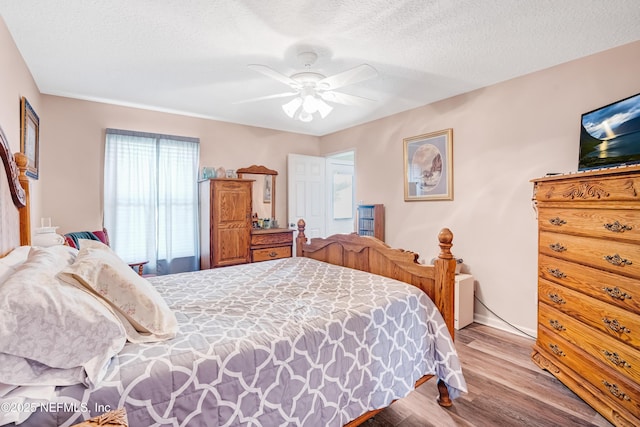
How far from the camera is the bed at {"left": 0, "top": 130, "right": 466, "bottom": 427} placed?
40.3 inches

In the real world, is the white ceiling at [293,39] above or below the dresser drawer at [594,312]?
above

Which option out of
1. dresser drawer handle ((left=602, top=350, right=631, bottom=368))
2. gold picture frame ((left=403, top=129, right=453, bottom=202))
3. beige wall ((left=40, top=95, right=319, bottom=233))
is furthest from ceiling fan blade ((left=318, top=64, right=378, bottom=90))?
beige wall ((left=40, top=95, right=319, bottom=233))

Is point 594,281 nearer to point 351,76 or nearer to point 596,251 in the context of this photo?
point 596,251

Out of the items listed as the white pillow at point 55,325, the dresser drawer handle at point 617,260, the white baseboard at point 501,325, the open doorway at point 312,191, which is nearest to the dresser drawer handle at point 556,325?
the dresser drawer handle at point 617,260

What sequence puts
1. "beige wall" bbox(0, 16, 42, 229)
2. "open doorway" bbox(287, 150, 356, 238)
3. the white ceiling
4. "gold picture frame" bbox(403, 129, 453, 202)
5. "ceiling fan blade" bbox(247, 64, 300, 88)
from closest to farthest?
the white ceiling < "beige wall" bbox(0, 16, 42, 229) < "ceiling fan blade" bbox(247, 64, 300, 88) < "gold picture frame" bbox(403, 129, 453, 202) < "open doorway" bbox(287, 150, 356, 238)

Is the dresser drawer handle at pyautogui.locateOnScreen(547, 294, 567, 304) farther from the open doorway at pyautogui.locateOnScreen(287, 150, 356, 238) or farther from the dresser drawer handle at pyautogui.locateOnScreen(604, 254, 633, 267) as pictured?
the open doorway at pyautogui.locateOnScreen(287, 150, 356, 238)

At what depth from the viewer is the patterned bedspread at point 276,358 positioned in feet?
3.37

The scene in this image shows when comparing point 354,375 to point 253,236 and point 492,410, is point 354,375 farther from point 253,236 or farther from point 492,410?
point 253,236

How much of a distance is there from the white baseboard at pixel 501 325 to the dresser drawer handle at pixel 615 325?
1.14 m

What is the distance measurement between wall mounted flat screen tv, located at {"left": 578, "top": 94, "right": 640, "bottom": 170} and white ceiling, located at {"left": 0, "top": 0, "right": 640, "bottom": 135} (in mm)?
573

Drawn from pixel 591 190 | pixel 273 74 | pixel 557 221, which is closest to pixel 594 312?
pixel 557 221

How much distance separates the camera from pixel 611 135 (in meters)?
2.14

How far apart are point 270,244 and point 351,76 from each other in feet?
8.89

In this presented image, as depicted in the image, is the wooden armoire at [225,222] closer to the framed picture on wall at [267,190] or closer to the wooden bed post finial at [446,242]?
the framed picture on wall at [267,190]
